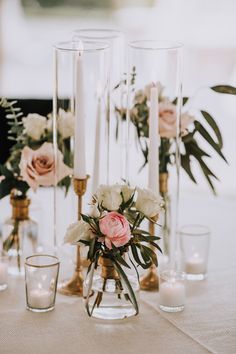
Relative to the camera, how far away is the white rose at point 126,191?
1507 mm

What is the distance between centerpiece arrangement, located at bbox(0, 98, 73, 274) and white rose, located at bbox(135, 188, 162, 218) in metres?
0.27

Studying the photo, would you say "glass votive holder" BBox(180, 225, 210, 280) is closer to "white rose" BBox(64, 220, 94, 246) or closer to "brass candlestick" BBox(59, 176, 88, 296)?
"brass candlestick" BBox(59, 176, 88, 296)

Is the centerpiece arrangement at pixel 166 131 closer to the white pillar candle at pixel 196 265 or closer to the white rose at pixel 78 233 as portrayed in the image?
the white pillar candle at pixel 196 265

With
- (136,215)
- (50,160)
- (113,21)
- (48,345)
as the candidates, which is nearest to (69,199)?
(50,160)

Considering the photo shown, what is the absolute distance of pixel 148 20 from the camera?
4879mm

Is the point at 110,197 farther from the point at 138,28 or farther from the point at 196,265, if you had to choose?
the point at 138,28

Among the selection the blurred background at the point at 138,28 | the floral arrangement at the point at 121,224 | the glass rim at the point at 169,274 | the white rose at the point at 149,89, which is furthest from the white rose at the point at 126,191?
the blurred background at the point at 138,28

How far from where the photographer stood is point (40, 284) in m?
1.57

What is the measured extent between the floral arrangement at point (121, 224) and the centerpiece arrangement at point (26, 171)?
245 mm

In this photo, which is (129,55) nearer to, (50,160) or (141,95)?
(141,95)

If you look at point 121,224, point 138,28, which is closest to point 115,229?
point 121,224

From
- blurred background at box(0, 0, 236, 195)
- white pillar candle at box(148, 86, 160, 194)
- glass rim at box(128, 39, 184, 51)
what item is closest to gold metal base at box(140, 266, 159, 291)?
white pillar candle at box(148, 86, 160, 194)

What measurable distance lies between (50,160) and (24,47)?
328cm

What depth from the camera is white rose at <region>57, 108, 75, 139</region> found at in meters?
1.72
